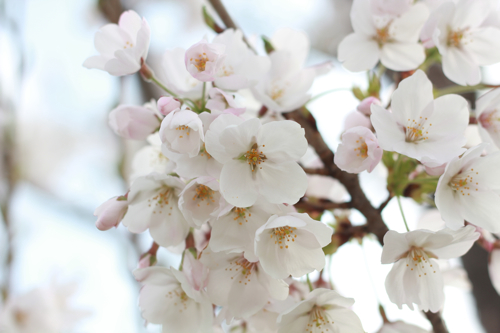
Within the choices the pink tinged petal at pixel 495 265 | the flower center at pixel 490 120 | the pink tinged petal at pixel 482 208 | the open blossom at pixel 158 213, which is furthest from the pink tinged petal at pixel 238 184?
the pink tinged petal at pixel 495 265

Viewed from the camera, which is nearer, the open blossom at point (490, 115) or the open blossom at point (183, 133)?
the open blossom at point (183, 133)

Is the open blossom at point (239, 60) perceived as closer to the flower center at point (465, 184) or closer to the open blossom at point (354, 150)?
the open blossom at point (354, 150)

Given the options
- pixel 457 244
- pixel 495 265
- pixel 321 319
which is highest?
pixel 457 244

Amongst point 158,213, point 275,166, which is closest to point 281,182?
point 275,166

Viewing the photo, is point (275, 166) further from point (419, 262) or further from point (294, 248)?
point (419, 262)

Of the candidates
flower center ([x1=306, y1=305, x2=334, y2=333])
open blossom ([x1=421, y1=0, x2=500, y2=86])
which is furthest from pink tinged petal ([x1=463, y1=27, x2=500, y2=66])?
flower center ([x1=306, y1=305, x2=334, y2=333])

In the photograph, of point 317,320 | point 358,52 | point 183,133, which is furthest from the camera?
point 358,52

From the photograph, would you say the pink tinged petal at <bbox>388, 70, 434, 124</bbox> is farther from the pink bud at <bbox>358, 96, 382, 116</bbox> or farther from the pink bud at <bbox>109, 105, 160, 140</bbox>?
the pink bud at <bbox>109, 105, 160, 140</bbox>

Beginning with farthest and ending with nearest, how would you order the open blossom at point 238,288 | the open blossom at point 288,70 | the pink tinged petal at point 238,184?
the open blossom at point 288,70, the open blossom at point 238,288, the pink tinged petal at point 238,184
